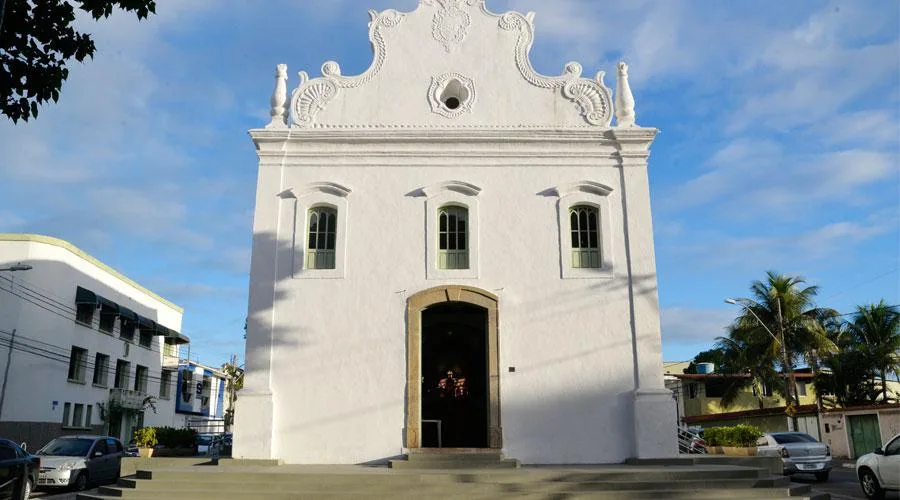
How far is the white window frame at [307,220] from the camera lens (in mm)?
14742

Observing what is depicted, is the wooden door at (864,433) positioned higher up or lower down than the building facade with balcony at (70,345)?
lower down

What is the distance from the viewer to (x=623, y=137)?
600 inches

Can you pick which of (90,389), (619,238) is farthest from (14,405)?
(619,238)

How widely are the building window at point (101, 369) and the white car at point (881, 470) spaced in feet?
105

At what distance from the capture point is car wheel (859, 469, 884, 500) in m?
13.6

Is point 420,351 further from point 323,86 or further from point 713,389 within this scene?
point 713,389

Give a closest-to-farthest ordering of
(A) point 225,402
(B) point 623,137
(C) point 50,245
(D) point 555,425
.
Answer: (D) point 555,425 → (B) point 623,137 → (C) point 50,245 → (A) point 225,402

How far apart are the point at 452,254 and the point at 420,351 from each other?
2.11 metres

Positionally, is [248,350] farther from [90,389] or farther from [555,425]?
[90,389]

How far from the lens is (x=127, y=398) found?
37.1 metres

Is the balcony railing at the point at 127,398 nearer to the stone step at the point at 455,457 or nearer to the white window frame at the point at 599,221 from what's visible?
the stone step at the point at 455,457

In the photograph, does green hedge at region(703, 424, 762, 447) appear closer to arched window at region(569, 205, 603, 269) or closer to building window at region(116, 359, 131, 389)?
arched window at region(569, 205, 603, 269)

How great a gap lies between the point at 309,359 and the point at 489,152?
18.5 feet

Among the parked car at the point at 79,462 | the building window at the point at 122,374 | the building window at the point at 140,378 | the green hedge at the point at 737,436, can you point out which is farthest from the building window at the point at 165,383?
the green hedge at the point at 737,436
